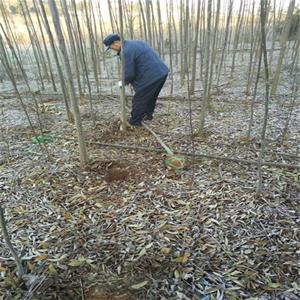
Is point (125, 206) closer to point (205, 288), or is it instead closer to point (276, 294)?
point (205, 288)

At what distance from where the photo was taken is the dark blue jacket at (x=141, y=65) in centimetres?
305

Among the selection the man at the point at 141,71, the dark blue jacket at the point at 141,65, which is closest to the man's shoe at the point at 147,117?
the man at the point at 141,71

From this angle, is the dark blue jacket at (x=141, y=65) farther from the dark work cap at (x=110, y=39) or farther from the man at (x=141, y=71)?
the dark work cap at (x=110, y=39)

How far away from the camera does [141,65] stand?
313cm

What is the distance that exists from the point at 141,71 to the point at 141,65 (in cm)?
7

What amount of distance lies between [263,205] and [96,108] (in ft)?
9.45

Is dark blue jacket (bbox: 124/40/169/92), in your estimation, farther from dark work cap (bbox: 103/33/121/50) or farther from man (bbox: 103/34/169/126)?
dark work cap (bbox: 103/33/121/50)

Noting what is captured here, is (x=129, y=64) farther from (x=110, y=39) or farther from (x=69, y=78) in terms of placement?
(x=69, y=78)

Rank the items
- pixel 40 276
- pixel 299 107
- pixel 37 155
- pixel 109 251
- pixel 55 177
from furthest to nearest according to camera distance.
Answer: pixel 299 107 → pixel 37 155 → pixel 55 177 → pixel 109 251 → pixel 40 276

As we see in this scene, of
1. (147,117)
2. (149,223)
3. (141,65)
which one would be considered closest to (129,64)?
(141,65)

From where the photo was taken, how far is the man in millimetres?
3039

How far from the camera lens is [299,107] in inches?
144

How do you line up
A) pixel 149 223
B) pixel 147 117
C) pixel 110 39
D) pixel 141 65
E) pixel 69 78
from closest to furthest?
pixel 149 223 < pixel 69 78 < pixel 110 39 < pixel 141 65 < pixel 147 117

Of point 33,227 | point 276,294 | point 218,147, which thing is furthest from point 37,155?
point 276,294
